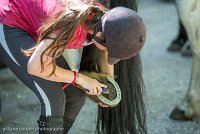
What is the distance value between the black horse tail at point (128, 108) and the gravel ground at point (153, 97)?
40cm

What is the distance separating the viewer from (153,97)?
354 cm

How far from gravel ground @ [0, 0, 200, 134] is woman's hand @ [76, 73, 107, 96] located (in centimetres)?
73

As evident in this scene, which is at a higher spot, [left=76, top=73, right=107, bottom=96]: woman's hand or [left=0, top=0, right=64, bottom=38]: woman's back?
[left=0, top=0, right=64, bottom=38]: woman's back

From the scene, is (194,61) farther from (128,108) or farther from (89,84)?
(89,84)

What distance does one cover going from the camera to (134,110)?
2.47 meters

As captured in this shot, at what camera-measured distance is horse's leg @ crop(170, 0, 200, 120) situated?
2.83 metres

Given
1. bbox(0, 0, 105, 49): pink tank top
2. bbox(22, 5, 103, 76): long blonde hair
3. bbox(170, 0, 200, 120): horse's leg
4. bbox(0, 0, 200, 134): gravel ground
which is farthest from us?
bbox(0, 0, 200, 134): gravel ground

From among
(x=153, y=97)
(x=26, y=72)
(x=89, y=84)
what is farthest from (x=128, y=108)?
(x=153, y=97)

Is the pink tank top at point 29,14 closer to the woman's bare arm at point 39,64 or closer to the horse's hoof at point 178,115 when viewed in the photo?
the woman's bare arm at point 39,64

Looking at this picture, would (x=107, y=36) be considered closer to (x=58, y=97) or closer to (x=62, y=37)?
(x=62, y=37)

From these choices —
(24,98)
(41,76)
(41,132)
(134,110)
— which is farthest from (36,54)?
(24,98)

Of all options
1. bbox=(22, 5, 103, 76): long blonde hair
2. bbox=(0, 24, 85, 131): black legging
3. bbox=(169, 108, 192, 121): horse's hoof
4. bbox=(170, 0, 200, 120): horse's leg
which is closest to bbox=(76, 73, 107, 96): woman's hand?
bbox=(0, 24, 85, 131): black legging

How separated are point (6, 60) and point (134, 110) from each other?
656 millimetres

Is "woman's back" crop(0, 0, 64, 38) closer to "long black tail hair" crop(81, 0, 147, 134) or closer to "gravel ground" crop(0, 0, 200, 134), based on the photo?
"long black tail hair" crop(81, 0, 147, 134)
